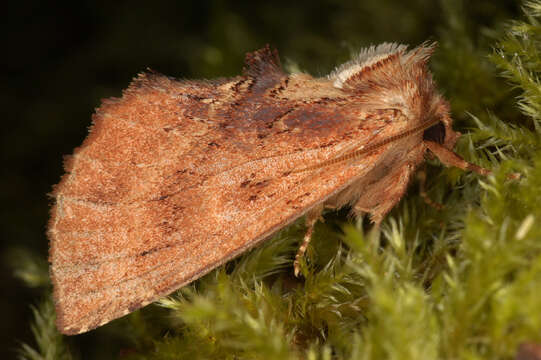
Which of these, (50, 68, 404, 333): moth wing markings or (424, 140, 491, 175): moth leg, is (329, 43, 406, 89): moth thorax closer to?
(424, 140, 491, 175): moth leg

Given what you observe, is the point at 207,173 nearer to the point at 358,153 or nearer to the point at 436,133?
the point at 358,153

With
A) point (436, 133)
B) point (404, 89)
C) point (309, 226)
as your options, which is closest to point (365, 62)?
point (404, 89)

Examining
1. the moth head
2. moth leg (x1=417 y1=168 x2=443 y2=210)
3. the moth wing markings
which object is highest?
the moth head

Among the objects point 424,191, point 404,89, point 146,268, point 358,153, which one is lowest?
point 146,268

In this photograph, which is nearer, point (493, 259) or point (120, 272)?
point (493, 259)

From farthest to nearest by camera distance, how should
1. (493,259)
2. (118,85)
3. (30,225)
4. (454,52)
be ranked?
(118,85)
(30,225)
(454,52)
(493,259)

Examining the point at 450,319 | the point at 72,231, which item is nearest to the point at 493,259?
the point at 450,319

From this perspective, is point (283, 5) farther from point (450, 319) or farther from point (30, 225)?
point (450, 319)

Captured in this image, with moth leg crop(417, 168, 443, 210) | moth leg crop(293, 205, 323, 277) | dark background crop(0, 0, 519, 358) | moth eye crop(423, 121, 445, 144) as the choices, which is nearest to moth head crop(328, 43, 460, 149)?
moth eye crop(423, 121, 445, 144)
